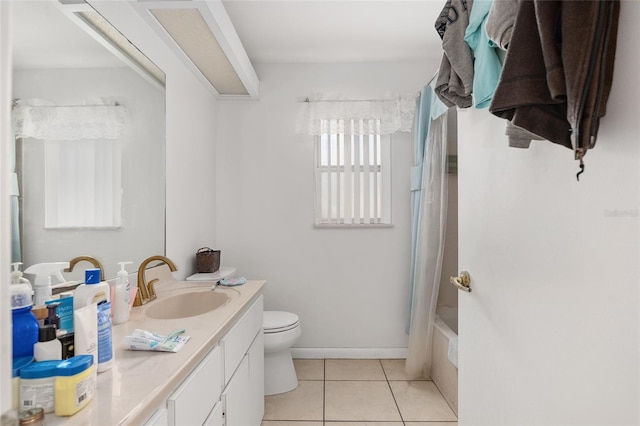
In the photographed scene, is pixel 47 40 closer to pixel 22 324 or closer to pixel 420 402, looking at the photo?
pixel 22 324

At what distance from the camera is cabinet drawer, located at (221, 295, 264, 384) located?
1.32 m

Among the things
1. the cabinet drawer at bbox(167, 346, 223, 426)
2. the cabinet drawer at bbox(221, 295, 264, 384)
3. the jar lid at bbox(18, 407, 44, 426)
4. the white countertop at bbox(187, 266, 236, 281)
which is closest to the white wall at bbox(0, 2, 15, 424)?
the jar lid at bbox(18, 407, 44, 426)

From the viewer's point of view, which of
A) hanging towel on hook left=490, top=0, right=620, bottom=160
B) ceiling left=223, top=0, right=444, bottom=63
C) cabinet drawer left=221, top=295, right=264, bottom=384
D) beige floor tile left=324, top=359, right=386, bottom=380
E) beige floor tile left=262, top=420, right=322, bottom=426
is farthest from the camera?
beige floor tile left=324, top=359, right=386, bottom=380

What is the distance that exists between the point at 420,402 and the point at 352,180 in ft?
5.64

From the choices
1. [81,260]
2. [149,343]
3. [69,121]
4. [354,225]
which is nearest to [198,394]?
[149,343]

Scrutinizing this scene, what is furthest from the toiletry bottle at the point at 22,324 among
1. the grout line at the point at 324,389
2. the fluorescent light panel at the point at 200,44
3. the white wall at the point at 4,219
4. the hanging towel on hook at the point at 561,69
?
the grout line at the point at 324,389

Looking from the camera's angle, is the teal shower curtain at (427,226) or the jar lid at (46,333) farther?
the teal shower curtain at (427,226)

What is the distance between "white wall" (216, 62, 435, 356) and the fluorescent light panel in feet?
1.34

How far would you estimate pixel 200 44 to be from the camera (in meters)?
1.91

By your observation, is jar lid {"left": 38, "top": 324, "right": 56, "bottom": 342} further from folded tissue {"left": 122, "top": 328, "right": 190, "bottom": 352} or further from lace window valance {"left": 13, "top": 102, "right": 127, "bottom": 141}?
lace window valance {"left": 13, "top": 102, "right": 127, "bottom": 141}

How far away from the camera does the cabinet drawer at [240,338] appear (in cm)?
132

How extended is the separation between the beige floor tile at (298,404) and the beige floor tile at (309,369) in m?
0.12

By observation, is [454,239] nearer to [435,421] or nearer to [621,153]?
[435,421]

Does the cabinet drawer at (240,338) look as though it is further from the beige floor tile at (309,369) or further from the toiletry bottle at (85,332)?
the beige floor tile at (309,369)
